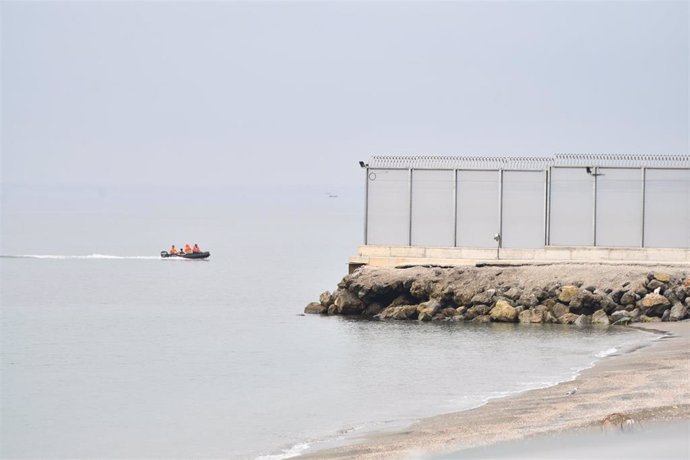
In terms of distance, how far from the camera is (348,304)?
4259cm

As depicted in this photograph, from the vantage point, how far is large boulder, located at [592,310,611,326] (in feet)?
126

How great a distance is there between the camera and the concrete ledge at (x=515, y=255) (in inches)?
1622

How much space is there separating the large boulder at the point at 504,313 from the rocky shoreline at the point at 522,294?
1.1 inches

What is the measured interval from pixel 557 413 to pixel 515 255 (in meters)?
20.7

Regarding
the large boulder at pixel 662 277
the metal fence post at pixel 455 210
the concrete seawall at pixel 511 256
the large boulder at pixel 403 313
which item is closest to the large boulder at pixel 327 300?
the concrete seawall at pixel 511 256

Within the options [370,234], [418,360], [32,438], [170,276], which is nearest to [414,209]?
[370,234]

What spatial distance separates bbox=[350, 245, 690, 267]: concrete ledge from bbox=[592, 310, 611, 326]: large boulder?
2.68 metres

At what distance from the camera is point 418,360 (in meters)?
33.1

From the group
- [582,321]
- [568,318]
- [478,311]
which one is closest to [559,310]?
[568,318]

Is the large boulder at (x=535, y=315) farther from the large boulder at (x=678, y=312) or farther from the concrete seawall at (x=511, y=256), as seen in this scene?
the large boulder at (x=678, y=312)

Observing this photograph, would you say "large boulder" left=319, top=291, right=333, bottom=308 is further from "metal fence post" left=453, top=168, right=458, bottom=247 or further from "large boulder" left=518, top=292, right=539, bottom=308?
"large boulder" left=518, top=292, right=539, bottom=308

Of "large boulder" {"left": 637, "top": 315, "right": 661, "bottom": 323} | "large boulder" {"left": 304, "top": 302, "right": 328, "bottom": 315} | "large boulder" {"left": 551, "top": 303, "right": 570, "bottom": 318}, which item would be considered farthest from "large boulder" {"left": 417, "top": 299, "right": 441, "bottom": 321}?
"large boulder" {"left": 637, "top": 315, "right": 661, "bottom": 323}

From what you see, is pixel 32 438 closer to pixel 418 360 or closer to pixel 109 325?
pixel 418 360

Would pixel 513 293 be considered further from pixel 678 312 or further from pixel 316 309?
pixel 316 309
